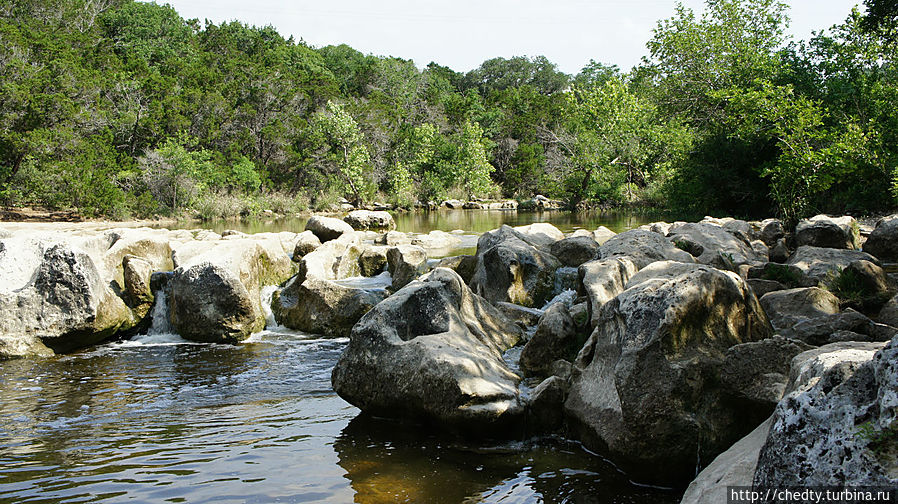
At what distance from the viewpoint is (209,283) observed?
11.0 m

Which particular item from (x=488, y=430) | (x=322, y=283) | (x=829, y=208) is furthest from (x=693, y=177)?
(x=488, y=430)

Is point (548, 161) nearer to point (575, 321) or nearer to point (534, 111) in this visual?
point (534, 111)

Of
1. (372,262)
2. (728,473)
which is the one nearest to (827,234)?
(372,262)

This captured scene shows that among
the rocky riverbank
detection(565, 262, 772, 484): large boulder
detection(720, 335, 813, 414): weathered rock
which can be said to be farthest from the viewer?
detection(565, 262, 772, 484): large boulder

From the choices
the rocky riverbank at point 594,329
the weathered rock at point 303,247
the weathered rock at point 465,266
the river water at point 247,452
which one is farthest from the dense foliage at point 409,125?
the weathered rock at point 303,247

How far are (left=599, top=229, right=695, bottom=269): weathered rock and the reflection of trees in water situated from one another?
437cm

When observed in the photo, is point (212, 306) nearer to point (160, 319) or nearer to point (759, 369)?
point (160, 319)

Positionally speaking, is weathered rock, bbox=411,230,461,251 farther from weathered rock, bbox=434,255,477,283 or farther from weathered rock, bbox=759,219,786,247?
weathered rock, bbox=759,219,786,247

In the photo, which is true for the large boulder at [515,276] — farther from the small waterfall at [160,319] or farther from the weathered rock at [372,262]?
the small waterfall at [160,319]

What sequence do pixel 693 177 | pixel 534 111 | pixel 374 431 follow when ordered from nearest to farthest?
pixel 374 431
pixel 693 177
pixel 534 111

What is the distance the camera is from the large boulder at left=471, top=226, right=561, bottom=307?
11.2m

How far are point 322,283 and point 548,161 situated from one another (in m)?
43.3

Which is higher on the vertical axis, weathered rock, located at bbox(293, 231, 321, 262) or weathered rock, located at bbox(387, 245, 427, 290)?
weathered rock, located at bbox(293, 231, 321, 262)

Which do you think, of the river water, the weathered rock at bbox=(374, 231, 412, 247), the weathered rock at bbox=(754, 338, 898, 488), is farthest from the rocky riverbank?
the weathered rock at bbox=(374, 231, 412, 247)
